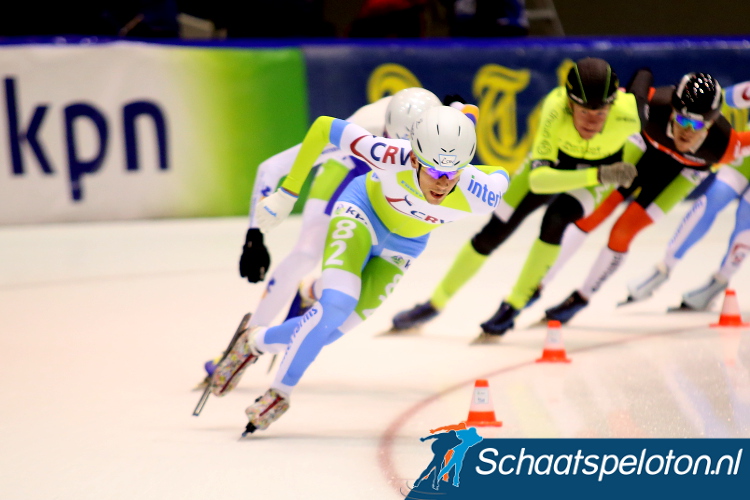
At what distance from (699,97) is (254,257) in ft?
8.34

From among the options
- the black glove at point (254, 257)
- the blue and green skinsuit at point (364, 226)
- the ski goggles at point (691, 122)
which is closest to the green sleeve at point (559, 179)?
the ski goggles at point (691, 122)

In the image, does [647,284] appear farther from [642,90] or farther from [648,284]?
[642,90]

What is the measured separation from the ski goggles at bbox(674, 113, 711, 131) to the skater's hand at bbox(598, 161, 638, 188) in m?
0.43

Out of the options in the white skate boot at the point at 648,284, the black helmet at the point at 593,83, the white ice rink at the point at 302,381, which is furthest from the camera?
the white skate boot at the point at 648,284

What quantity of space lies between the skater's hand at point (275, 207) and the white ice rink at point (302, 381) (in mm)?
862

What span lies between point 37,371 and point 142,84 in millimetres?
5013

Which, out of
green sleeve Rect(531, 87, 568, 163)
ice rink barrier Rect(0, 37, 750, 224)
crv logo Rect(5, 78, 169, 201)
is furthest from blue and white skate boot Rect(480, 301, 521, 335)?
crv logo Rect(5, 78, 169, 201)

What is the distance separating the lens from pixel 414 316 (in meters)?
5.95

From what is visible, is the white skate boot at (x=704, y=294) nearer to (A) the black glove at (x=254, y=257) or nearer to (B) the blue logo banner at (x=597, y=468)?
(A) the black glove at (x=254, y=257)

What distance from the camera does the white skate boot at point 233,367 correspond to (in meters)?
4.20

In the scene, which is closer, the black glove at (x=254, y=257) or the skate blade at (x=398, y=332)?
the black glove at (x=254, y=257)

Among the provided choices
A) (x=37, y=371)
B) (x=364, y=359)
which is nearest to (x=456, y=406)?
(x=364, y=359)

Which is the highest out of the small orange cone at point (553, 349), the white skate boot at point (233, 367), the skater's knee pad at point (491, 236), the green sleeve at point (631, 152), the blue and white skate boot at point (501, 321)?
the green sleeve at point (631, 152)

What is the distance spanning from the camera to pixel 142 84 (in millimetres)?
9336
